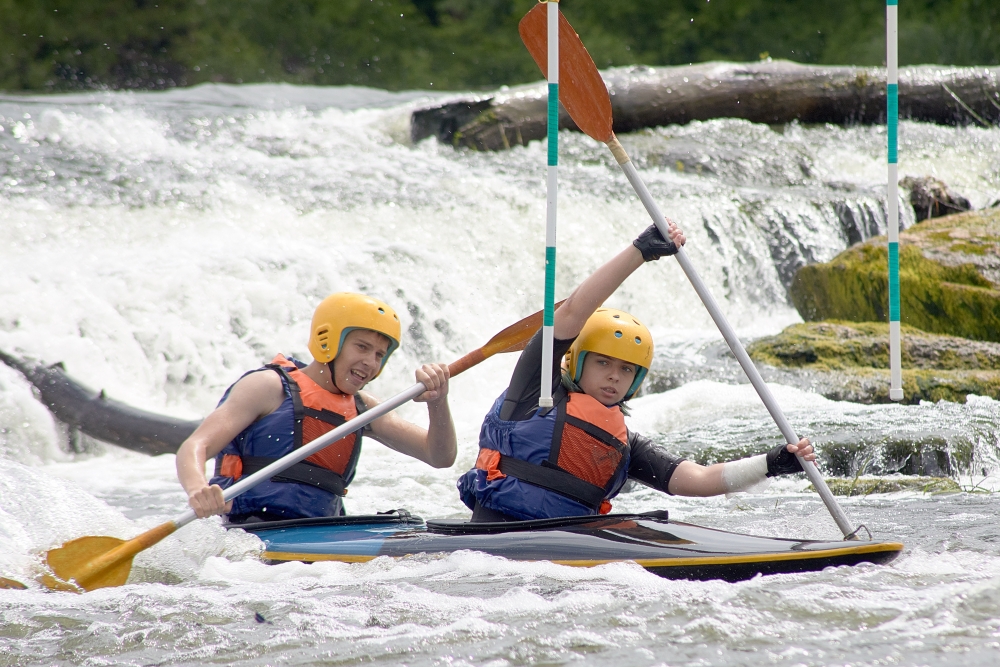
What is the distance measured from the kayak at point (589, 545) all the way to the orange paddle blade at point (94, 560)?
0.35m

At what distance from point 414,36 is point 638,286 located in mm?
19431

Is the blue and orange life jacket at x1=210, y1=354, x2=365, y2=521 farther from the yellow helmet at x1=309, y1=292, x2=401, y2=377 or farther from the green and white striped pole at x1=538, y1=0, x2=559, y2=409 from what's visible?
the green and white striped pole at x1=538, y1=0, x2=559, y2=409

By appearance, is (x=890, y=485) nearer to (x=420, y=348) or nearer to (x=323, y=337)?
(x=323, y=337)

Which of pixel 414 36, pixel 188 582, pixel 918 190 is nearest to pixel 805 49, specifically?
pixel 414 36

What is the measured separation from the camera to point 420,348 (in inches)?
318

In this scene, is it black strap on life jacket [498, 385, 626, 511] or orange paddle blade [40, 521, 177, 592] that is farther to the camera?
black strap on life jacket [498, 385, 626, 511]

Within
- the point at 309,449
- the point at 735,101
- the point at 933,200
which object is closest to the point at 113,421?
the point at 309,449

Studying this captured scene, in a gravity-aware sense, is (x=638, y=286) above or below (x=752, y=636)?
above

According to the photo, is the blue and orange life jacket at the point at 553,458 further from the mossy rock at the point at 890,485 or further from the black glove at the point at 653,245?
Answer: the mossy rock at the point at 890,485

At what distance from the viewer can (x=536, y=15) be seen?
3600mm

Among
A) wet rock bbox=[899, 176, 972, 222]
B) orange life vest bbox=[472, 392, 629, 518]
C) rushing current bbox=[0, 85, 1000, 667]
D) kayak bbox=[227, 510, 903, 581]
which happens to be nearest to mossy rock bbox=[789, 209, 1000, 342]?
rushing current bbox=[0, 85, 1000, 667]

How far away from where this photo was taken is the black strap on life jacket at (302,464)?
12.4ft

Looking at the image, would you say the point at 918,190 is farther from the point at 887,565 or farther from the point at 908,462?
the point at 887,565

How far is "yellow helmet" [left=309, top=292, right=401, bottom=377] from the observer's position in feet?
12.4
